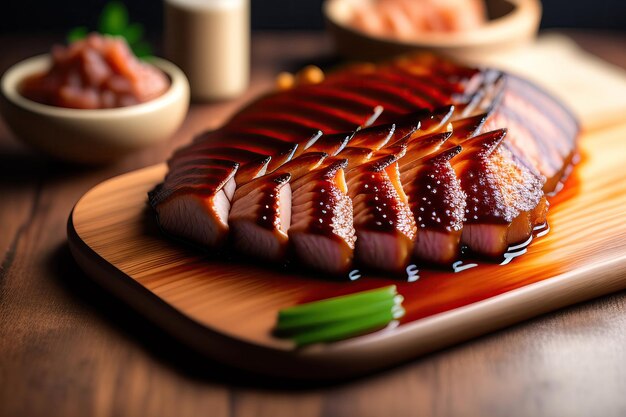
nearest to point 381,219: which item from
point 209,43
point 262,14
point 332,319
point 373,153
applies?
point 373,153

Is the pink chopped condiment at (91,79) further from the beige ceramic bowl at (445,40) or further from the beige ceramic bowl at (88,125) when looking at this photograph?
the beige ceramic bowl at (445,40)

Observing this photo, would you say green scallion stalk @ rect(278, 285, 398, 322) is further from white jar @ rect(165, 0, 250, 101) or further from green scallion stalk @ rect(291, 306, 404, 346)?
white jar @ rect(165, 0, 250, 101)

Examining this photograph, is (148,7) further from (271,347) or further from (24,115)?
(271,347)

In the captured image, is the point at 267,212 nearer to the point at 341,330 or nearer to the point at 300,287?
the point at 300,287

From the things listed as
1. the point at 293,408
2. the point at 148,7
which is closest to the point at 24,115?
the point at 293,408

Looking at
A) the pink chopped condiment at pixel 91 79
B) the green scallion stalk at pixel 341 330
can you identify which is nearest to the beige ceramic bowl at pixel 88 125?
the pink chopped condiment at pixel 91 79
